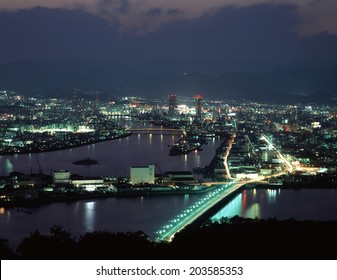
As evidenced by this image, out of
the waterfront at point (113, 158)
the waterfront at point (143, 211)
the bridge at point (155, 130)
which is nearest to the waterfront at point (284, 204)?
the waterfront at point (143, 211)

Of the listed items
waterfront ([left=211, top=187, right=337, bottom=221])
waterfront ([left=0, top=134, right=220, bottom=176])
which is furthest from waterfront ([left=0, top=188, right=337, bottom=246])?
waterfront ([left=0, top=134, right=220, bottom=176])

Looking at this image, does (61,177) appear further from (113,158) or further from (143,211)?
(113,158)

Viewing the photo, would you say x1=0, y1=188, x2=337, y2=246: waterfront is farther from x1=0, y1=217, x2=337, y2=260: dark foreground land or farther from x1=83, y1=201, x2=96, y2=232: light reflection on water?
x1=0, y1=217, x2=337, y2=260: dark foreground land

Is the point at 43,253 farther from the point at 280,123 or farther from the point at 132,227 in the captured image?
the point at 280,123

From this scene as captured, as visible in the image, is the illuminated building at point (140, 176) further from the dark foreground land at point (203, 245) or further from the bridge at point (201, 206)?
the dark foreground land at point (203, 245)

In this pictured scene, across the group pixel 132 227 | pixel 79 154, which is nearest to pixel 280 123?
pixel 79 154
